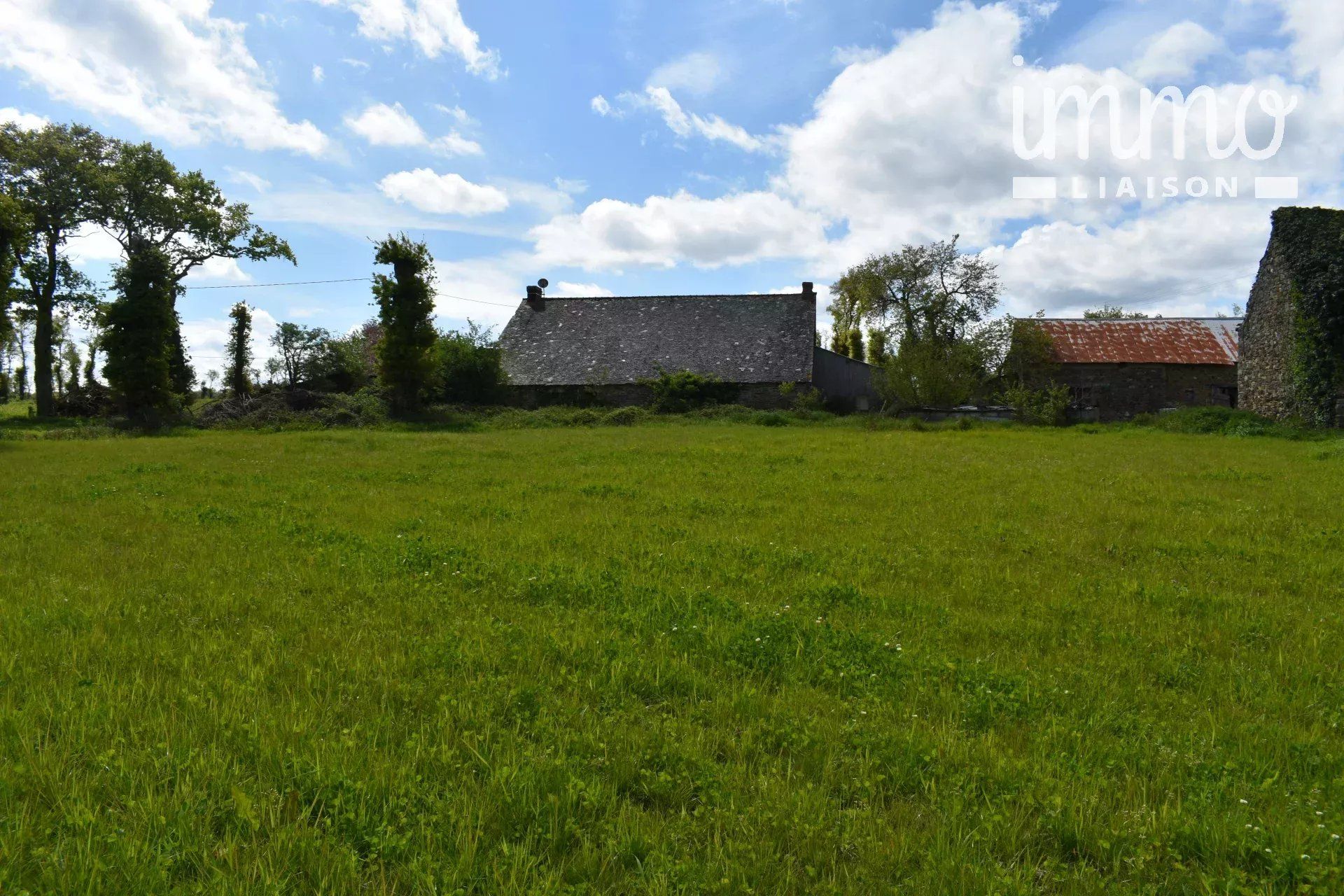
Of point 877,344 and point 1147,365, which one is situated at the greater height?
point 877,344

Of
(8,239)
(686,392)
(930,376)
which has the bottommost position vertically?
(686,392)

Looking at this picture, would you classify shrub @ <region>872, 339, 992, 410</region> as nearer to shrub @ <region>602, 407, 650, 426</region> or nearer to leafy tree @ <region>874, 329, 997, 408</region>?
leafy tree @ <region>874, 329, 997, 408</region>

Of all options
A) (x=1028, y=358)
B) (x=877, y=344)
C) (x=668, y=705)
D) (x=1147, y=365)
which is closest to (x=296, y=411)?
(x=668, y=705)

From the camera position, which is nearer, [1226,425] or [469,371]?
[1226,425]

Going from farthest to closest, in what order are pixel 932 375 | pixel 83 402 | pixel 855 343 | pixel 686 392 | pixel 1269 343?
pixel 855 343
pixel 83 402
pixel 686 392
pixel 932 375
pixel 1269 343

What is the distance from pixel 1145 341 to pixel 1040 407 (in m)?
13.2

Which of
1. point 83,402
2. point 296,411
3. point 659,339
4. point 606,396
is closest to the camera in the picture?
point 296,411

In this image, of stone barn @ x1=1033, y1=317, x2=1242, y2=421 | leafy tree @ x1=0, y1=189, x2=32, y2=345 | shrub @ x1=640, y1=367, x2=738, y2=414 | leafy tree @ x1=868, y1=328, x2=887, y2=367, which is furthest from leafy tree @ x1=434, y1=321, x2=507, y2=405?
stone barn @ x1=1033, y1=317, x2=1242, y2=421

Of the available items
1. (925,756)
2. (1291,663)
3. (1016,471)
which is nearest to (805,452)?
(1016,471)

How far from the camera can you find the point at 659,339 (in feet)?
131

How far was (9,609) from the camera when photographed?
16.8 feet

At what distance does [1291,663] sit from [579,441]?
17654 mm

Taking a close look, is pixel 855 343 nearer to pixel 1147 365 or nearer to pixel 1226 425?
pixel 1147 365

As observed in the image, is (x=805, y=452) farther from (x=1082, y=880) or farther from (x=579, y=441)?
(x=1082, y=880)
